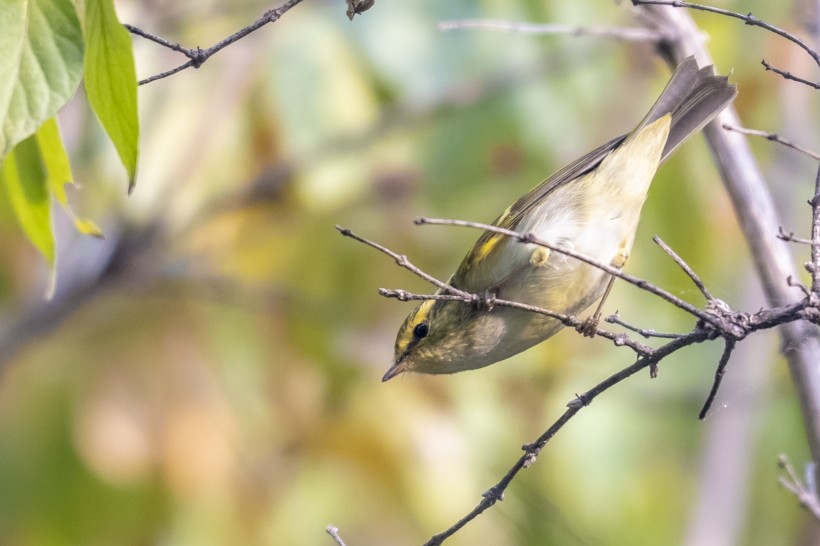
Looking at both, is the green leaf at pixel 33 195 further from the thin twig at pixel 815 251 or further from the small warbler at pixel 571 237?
the thin twig at pixel 815 251

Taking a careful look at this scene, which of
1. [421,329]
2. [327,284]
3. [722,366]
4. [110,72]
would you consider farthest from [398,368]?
[327,284]

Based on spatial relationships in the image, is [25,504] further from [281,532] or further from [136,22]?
[136,22]

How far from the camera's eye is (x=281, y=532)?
6734 mm

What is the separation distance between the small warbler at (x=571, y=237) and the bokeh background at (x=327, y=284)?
1873 mm

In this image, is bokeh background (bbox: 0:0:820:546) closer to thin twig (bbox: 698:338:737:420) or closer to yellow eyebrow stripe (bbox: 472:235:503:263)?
yellow eyebrow stripe (bbox: 472:235:503:263)

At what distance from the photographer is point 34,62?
207cm

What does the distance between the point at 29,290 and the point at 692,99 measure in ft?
16.5

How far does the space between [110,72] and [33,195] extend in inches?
28.3

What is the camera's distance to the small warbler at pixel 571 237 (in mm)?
3422

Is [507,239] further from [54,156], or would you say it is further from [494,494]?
[54,156]

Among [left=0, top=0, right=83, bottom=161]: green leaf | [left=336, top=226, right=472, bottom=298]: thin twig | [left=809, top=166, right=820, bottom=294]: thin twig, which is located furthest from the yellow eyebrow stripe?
[left=0, top=0, right=83, bottom=161]: green leaf

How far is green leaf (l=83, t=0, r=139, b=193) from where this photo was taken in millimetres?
→ 2150

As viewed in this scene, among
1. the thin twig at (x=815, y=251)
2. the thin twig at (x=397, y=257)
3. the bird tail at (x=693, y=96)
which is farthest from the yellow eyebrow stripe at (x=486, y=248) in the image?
the thin twig at (x=815, y=251)

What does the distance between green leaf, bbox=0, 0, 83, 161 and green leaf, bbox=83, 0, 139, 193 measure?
4 centimetres
